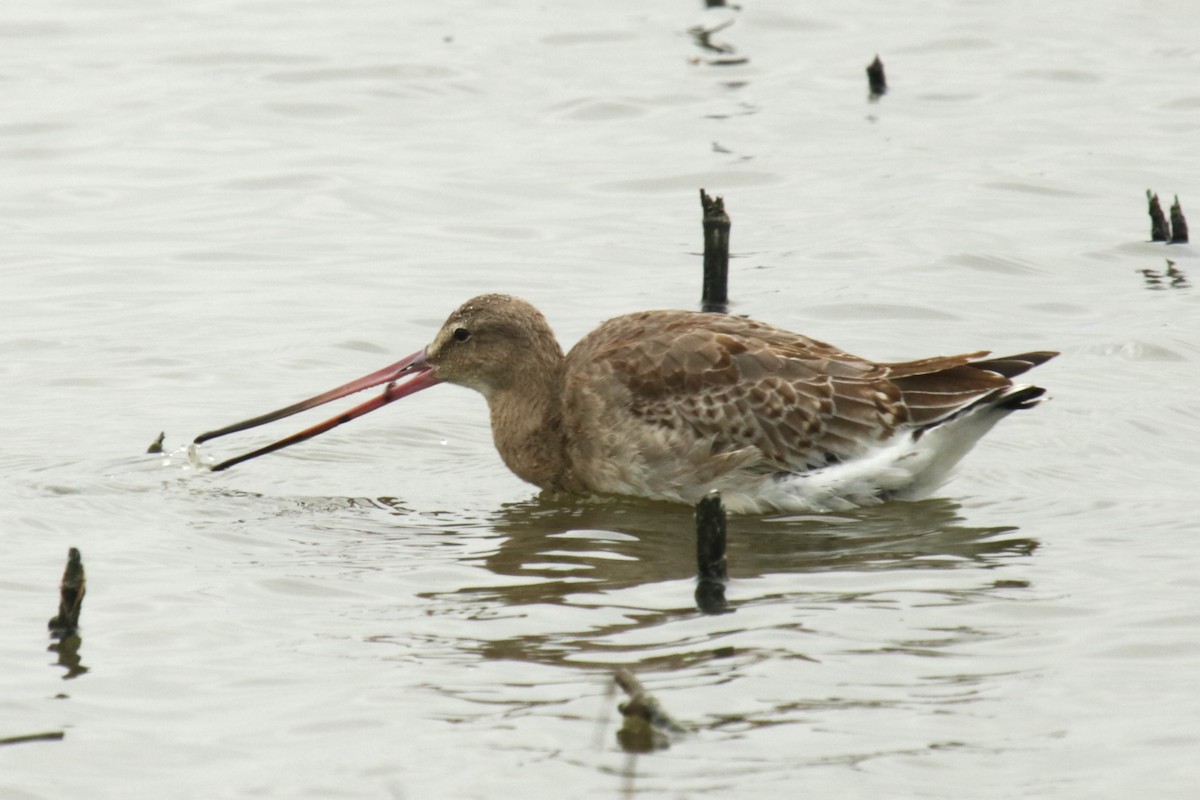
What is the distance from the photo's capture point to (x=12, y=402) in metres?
10.9

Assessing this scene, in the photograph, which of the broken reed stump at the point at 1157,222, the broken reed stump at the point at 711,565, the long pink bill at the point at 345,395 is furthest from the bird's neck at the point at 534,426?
the broken reed stump at the point at 1157,222

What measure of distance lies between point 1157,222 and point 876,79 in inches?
167

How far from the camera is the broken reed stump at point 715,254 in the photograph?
38.7 feet

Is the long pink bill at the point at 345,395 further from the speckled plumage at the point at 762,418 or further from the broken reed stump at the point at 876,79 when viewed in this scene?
the broken reed stump at the point at 876,79

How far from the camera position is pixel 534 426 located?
9828mm

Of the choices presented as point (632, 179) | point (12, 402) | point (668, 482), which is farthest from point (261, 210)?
point (668, 482)

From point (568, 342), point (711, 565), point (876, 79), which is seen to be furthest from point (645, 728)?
point (876, 79)

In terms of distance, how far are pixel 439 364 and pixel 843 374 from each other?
6.56 feet

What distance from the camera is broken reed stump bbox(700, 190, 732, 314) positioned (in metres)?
11.8

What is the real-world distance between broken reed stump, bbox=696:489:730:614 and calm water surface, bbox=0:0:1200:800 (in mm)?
112

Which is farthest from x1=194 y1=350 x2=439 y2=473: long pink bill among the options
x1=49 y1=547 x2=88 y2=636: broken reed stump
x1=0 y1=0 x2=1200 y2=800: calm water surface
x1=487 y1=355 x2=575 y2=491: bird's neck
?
x1=49 y1=547 x2=88 y2=636: broken reed stump

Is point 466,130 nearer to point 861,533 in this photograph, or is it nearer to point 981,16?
point 981,16

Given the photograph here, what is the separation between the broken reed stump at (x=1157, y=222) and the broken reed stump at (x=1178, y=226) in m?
0.04

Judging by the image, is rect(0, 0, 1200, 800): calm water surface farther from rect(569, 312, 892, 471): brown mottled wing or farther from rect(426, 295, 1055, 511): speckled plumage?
rect(569, 312, 892, 471): brown mottled wing
